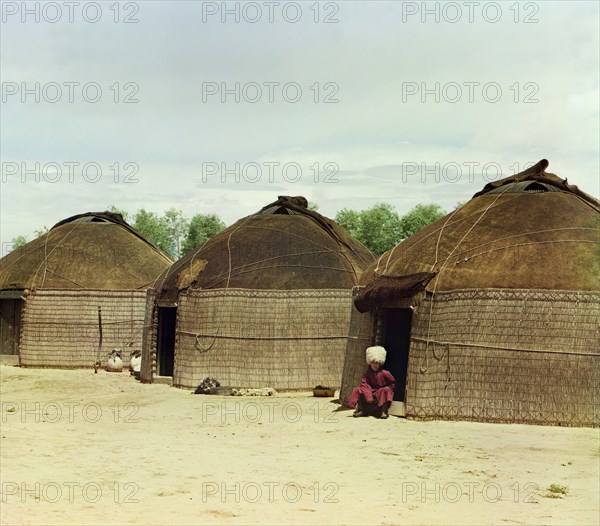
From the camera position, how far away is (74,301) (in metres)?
25.3

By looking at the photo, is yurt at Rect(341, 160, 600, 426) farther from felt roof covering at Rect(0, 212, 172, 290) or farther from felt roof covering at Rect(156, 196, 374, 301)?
felt roof covering at Rect(0, 212, 172, 290)

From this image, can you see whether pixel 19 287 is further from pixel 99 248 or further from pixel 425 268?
pixel 425 268

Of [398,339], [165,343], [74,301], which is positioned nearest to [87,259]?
[74,301]

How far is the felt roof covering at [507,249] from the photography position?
45.4 ft

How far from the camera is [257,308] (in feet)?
62.2

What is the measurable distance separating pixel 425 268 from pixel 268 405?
3.46 m

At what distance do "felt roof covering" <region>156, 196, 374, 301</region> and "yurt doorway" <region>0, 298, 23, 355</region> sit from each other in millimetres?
6507

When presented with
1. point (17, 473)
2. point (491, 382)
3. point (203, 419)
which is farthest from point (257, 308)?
point (17, 473)

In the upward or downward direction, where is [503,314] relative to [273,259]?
downward

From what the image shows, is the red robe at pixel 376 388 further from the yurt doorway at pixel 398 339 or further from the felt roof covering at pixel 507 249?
the yurt doorway at pixel 398 339

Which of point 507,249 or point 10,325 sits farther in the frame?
point 10,325

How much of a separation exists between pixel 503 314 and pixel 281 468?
471 cm

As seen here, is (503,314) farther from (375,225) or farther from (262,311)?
(375,225)

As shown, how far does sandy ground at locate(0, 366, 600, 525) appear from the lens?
8.31 meters
